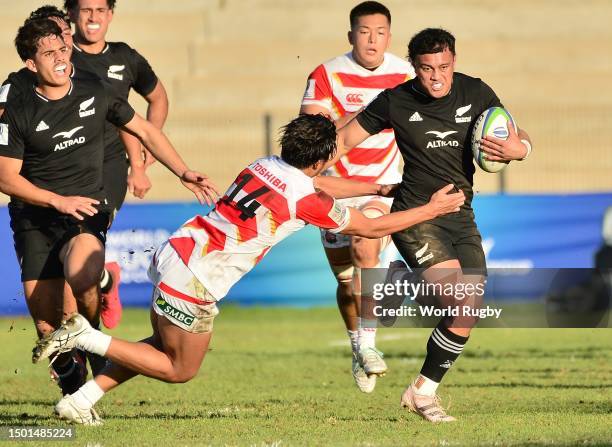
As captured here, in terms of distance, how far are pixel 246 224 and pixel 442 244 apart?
170 centimetres

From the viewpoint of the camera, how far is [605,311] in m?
16.5

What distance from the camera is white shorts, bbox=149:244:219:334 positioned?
7.63m

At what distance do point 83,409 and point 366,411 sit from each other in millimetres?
2164

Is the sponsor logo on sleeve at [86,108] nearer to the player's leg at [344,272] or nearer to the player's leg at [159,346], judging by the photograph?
the player's leg at [159,346]

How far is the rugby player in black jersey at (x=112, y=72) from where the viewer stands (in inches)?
397

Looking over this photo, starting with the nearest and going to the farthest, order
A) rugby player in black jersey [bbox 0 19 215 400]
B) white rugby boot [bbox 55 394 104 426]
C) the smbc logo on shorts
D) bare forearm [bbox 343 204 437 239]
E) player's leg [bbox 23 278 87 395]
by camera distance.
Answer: the smbc logo on shorts, bare forearm [bbox 343 204 437 239], white rugby boot [bbox 55 394 104 426], rugby player in black jersey [bbox 0 19 215 400], player's leg [bbox 23 278 87 395]

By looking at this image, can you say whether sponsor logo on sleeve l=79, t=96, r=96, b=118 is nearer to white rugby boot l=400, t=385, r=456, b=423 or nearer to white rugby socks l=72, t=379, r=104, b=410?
white rugby socks l=72, t=379, r=104, b=410

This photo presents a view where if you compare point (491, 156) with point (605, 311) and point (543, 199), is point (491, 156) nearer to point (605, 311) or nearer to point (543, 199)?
point (605, 311)

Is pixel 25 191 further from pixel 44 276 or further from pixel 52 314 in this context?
pixel 52 314

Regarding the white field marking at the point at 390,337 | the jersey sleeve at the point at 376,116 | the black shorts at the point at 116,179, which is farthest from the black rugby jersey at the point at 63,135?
the white field marking at the point at 390,337

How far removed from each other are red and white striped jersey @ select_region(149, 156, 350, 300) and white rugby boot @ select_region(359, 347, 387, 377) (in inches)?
93.0

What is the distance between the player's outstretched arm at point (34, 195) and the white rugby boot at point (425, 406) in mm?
2512

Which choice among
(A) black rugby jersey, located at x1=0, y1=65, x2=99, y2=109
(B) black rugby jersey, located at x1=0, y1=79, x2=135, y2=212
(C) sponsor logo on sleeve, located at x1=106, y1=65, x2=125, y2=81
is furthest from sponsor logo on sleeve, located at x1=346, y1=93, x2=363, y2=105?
(A) black rugby jersey, located at x1=0, y1=65, x2=99, y2=109

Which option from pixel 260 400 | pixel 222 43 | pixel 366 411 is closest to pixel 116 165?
pixel 260 400
